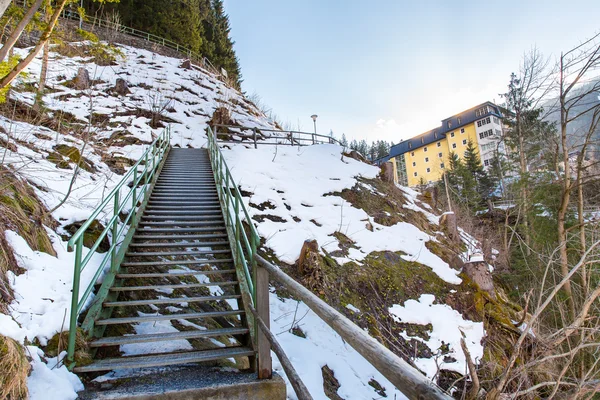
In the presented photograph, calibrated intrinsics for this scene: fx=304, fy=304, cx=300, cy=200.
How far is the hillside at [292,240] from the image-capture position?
10.3 feet

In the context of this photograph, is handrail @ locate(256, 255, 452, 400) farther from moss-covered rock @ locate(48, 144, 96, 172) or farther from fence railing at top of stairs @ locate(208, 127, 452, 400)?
moss-covered rock @ locate(48, 144, 96, 172)

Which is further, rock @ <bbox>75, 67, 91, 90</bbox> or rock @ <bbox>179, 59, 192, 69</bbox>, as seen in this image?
rock @ <bbox>179, 59, 192, 69</bbox>

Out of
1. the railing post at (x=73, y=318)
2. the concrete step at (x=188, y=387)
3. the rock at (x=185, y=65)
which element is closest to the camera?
the concrete step at (x=188, y=387)

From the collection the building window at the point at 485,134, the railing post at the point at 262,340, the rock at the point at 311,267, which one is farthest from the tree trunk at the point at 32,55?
the building window at the point at 485,134

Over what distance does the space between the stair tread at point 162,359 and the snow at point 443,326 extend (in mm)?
3391

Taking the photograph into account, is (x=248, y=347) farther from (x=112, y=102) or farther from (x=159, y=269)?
(x=112, y=102)

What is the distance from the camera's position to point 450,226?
1079cm

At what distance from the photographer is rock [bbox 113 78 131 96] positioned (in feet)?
49.0

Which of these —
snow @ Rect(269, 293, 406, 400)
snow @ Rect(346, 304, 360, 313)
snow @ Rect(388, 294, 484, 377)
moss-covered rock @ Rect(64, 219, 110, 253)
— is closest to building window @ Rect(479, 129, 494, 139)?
snow @ Rect(388, 294, 484, 377)

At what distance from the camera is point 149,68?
64.6ft

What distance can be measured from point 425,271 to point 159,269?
573cm

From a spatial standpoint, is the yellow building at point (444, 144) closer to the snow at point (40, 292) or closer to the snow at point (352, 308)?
the snow at point (352, 308)

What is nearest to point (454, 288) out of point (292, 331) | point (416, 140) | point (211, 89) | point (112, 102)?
point (292, 331)

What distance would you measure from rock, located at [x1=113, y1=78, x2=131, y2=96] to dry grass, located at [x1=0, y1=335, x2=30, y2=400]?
1577 centimetres
